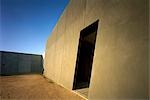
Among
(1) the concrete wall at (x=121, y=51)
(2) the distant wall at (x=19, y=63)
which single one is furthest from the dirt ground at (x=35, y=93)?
(2) the distant wall at (x=19, y=63)

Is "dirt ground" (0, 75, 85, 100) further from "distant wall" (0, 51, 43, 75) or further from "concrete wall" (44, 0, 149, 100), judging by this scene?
"distant wall" (0, 51, 43, 75)

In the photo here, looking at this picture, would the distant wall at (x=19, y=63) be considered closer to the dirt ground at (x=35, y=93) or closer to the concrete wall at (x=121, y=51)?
the dirt ground at (x=35, y=93)

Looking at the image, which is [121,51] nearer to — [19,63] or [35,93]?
[35,93]

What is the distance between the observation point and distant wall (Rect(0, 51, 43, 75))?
15.8 metres

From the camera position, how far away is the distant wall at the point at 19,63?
1583 cm

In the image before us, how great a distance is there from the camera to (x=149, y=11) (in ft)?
5.59

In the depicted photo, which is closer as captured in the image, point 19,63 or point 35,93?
point 35,93

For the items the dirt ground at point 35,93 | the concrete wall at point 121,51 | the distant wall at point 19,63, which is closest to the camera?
the concrete wall at point 121,51

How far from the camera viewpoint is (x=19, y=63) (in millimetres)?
16969

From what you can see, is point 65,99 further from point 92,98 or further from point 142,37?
point 142,37

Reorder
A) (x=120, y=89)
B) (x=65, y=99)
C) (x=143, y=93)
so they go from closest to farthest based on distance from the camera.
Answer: (x=143, y=93) < (x=120, y=89) < (x=65, y=99)

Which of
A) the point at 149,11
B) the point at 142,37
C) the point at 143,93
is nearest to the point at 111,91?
the point at 143,93

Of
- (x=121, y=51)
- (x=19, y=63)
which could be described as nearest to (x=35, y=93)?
(x=121, y=51)

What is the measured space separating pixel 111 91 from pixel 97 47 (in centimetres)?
105
